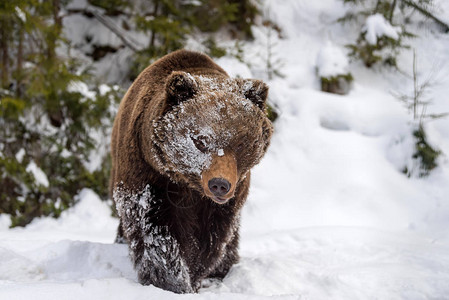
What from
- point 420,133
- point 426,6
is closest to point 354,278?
point 426,6

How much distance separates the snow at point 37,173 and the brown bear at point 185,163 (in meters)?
3.85

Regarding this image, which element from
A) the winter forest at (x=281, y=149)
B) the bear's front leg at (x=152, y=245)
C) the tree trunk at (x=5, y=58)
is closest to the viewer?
the bear's front leg at (x=152, y=245)

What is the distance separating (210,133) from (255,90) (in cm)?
53

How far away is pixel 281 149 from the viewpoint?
7.59 m

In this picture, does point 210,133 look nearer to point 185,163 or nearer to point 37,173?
point 185,163

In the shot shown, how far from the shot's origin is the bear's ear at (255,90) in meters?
2.46

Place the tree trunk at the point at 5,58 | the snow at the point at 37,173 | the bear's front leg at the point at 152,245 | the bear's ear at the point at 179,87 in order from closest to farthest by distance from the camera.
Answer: the bear's ear at the point at 179,87 < the bear's front leg at the point at 152,245 < the tree trunk at the point at 5,58 < the snow at the point at 37,173

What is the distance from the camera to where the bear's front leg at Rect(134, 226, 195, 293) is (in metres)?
2.65

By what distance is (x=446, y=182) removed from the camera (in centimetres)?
575

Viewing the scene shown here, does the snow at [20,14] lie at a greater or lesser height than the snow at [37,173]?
greater

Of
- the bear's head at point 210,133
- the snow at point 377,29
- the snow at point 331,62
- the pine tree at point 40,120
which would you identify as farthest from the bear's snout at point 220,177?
the snow at point 331,62

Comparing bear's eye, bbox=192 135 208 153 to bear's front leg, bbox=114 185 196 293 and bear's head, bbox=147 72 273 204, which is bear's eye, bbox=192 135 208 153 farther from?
bear's front leg, bbox=114 185 196 293

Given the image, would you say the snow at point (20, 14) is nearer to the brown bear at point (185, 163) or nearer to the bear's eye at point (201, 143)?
the brown bear at point (185, 163)

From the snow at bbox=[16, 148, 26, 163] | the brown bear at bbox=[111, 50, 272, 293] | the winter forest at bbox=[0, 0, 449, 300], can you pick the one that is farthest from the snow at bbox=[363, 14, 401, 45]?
the snow at bbox=[16, 148, 26, 163]
